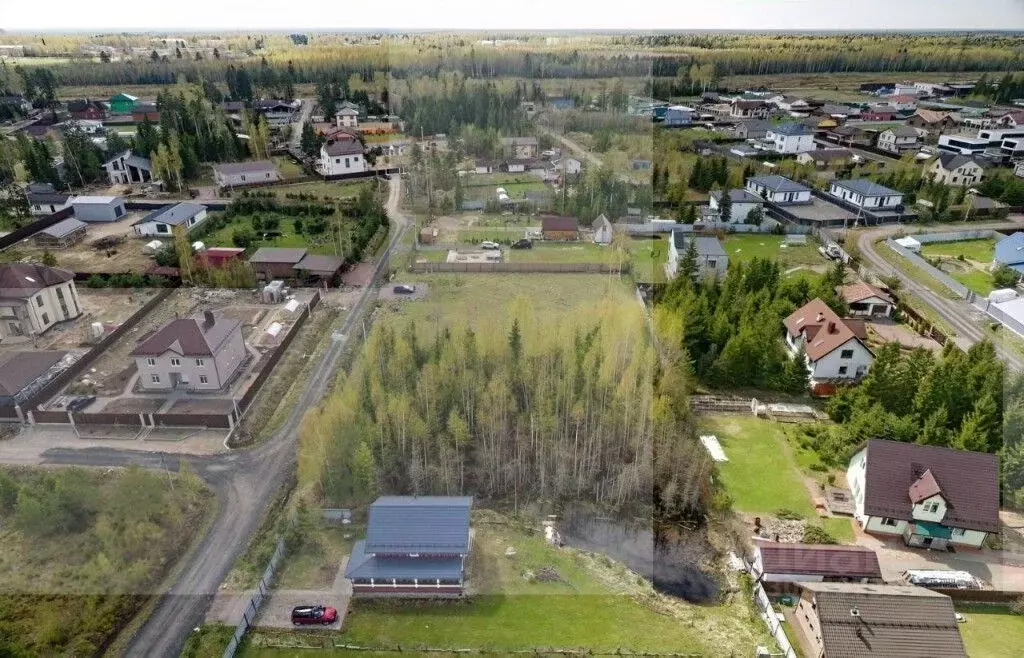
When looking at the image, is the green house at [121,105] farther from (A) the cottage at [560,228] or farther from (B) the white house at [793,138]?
(B) the white house at [793,138]

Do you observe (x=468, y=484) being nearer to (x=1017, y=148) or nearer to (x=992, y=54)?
(x=1017, y=148)

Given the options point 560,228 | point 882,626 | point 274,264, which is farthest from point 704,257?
point 274,264

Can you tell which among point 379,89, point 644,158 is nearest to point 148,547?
point 644,158

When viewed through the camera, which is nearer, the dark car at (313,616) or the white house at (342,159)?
the dark car at (313,616)

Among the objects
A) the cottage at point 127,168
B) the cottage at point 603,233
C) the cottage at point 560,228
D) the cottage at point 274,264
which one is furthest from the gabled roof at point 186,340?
the cottage at point 127,168

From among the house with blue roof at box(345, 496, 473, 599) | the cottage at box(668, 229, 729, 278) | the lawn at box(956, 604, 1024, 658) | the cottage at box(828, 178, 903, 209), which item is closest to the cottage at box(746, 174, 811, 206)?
the cottage at box(828, 178, 903, 209)

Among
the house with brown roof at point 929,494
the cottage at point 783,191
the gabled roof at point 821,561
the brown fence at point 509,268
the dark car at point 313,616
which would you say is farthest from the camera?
the cottage at point 783,191
